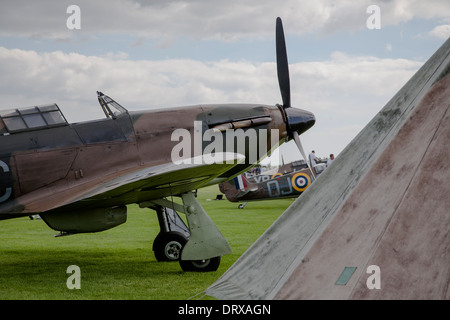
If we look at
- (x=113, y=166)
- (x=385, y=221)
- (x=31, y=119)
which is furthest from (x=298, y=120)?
(x=385, y=221)

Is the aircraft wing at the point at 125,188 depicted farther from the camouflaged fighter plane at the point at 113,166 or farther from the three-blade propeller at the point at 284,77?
the three-blade propeller at the point at 284,77

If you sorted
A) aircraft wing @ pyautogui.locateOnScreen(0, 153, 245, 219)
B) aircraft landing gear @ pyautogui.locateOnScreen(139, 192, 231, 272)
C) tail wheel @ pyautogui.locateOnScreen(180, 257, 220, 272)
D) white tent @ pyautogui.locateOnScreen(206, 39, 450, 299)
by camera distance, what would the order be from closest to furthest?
1. white tent @ pyautogui.locateOnScreen(206, 39, 450, 299)
2. aircraft wing @ pyautogui.locateOnScreen(0, 153, 245, 219)
3. aircraft landing gear @ pyautogui.locateOnScreen(139, 192, 231, 272)
4. tail wheel @ pyautogui.locateOnScreen(180, 257, 220, 272)

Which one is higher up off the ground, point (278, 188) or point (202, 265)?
point (202, 265)

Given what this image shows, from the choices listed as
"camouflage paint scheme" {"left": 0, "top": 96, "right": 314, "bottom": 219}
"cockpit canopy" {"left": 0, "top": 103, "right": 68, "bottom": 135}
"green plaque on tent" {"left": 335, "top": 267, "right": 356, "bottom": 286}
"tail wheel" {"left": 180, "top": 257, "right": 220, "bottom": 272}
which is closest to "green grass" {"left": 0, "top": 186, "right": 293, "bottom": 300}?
"tail wheel" {"left": 180, "top": 257, "right": 220, "bottom": 272}

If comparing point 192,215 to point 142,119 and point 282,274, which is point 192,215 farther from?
point 282,274

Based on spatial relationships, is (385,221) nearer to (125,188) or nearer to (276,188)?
(125,188)

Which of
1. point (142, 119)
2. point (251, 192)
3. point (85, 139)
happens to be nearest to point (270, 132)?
point (142, 119)

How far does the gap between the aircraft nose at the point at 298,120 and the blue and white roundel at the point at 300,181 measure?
424 inches

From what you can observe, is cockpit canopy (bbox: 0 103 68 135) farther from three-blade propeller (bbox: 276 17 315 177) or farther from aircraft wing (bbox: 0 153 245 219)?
three-blade propeller (bbox: 276 17 315 177)

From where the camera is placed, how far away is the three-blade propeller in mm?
9172

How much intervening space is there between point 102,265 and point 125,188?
7.09 ft

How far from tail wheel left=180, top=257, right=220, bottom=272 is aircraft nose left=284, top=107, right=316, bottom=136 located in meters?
2.87

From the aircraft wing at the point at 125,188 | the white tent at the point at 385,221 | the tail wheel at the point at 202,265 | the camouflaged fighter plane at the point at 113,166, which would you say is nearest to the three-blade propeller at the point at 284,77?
the camouflaged fighter plane at the point at 113,166

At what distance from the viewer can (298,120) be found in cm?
920
